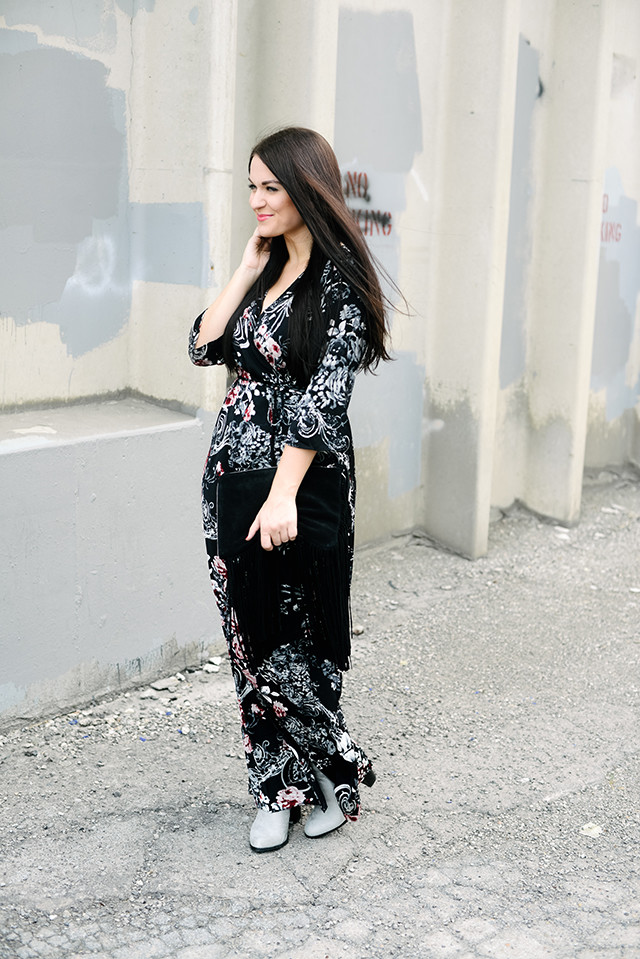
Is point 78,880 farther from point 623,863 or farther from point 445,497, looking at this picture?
point 445,497

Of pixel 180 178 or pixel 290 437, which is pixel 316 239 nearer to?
pixel 290 437

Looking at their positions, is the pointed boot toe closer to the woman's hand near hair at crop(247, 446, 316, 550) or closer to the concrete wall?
the woman's hand near hair at crop(247, 446, 316, 550)

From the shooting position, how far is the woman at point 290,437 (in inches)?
108

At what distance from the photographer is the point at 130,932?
8.92ft

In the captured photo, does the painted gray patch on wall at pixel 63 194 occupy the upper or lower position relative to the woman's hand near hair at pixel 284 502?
upper

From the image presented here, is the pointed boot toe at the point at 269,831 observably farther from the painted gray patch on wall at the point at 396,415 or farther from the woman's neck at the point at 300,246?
the painted gray patch on wall at the point at 396,415

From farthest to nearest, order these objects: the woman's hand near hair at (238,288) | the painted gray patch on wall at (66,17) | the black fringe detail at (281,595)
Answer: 1. the painted gray patch on wall at (66,17)
2. the woman's hand near hair at (238,288)
3. the black fringe detail at (281,595)

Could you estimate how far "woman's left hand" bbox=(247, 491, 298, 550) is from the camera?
2727 millimetres

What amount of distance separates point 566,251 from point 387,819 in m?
3.92

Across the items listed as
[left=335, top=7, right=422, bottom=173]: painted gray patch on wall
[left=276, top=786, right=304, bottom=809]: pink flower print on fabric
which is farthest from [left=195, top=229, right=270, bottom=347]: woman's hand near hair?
[left=335, top=7, right=422, bottom=173]: painted gray patch on wall

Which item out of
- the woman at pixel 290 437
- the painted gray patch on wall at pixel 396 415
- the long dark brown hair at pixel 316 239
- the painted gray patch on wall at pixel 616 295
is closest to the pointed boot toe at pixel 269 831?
the woman at pixel 290 437

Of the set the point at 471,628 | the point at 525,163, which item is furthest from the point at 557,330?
the point at 471,628

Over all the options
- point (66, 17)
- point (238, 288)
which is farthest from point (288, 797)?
point (66, 17)

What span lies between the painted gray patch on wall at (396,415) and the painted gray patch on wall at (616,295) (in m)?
1.87
